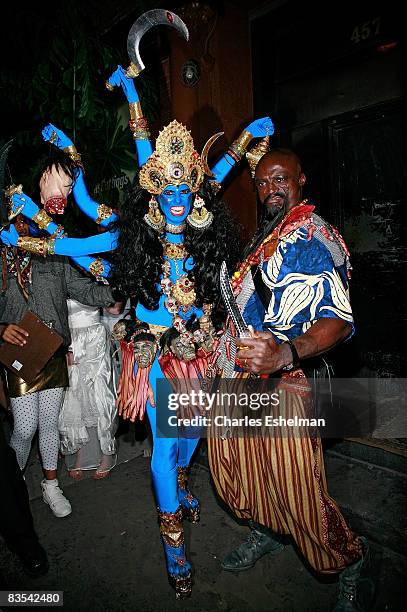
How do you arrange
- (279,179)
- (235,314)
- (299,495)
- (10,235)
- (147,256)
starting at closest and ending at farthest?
(235,314)
(299,495)
(279,179)
(10,235)
(147,256)

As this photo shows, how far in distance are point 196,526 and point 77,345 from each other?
60.4 inches

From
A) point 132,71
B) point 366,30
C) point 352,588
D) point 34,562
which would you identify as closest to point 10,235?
point 132,71

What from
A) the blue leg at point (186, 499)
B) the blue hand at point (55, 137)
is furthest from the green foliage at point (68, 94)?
the blue leg at point (186, 499)

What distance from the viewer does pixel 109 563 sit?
2461 mm

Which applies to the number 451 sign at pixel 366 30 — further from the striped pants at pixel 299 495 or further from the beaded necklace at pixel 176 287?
the striped pants at pixel 299 495

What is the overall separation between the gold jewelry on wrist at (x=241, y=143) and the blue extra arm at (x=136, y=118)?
18.8 inches

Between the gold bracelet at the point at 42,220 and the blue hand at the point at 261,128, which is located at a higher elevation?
the blue hand at the point at 261,128

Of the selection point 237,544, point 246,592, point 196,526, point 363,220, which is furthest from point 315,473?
point 363,220

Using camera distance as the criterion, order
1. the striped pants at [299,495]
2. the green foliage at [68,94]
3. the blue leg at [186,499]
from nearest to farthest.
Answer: the striped pants at [299,495] < the blue leg at [186,499] < the green foliage at [68,94]

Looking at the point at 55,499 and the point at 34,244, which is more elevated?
the point at 34,244

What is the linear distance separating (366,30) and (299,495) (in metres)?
3.54

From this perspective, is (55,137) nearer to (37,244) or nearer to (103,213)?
(103,213)

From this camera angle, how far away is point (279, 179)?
1882 mm

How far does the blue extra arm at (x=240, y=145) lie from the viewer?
2414 mm
